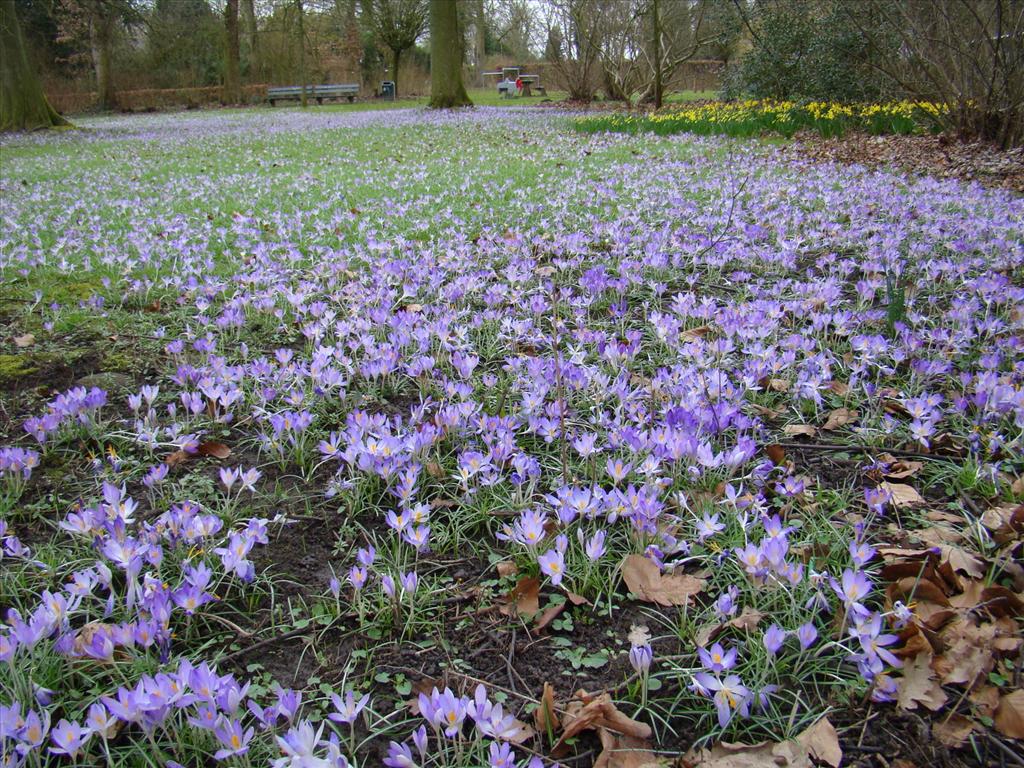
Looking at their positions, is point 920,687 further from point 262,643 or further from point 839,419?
point 262,643

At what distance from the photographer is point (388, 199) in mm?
6246

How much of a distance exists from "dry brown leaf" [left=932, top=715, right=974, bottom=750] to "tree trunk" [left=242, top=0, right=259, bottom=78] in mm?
36471

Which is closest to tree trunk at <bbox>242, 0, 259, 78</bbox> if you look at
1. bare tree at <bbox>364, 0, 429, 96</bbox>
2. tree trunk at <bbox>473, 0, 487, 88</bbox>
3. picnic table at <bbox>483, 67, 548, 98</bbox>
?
bare tree at <bbox>364, 0, 429, 96</bbox>

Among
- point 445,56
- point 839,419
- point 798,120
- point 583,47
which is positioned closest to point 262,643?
point 839,419

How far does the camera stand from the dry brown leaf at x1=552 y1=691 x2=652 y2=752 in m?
1.19

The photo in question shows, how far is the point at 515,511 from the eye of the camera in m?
1.80

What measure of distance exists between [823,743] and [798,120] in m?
11.7

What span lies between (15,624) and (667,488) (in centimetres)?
149

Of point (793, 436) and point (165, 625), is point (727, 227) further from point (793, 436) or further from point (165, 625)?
point (165, 625)

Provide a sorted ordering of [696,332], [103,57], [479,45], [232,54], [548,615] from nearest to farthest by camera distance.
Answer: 1. [548,615]
2. [696,332]
3. [103,57]
4. [232,54]
5. [479,45]

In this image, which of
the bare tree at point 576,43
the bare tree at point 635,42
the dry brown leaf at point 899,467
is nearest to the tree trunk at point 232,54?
the bare tree at point 576,43

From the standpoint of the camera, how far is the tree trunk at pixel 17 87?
574 inches

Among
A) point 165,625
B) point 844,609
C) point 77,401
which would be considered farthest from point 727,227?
point 165,625

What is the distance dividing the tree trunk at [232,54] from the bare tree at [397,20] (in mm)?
6633
